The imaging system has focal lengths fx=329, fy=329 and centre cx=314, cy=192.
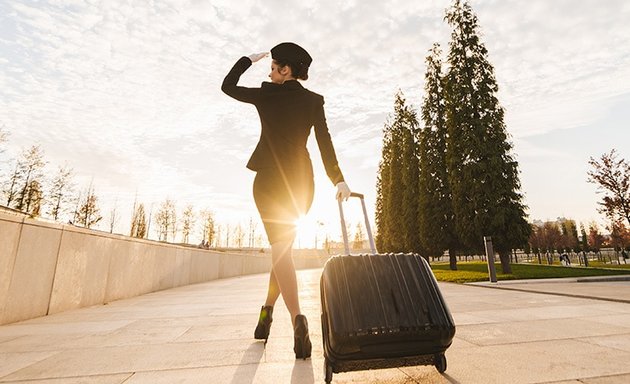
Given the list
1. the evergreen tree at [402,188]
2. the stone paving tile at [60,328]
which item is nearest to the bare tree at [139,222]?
the evergreen tree at [402,188]

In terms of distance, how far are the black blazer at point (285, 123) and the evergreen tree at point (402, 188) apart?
26247 mm

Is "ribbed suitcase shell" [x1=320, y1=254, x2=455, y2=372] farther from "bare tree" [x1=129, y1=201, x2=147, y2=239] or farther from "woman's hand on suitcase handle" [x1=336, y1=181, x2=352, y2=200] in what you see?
"bare tree" [x1=129, y1=201, x2=147, y2=239]

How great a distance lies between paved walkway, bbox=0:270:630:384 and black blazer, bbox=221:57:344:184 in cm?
141

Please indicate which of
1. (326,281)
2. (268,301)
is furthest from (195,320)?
(326,281)

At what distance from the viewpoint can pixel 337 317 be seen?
1.62 meters

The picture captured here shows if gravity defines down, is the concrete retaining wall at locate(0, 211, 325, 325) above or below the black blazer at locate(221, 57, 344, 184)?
below

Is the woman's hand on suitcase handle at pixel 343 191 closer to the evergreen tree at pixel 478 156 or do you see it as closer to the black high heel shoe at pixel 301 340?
the black high heel shoe at pixel 301 340

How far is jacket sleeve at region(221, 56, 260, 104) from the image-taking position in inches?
107

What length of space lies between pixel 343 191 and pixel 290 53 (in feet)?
4.16

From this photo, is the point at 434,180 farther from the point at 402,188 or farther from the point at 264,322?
the point at 264,322

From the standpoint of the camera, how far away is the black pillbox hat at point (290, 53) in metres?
2.73

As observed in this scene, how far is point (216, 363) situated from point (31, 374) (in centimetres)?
114

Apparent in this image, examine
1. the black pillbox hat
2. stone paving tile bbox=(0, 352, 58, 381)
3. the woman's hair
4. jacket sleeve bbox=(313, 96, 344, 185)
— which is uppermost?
the black pillbox hat

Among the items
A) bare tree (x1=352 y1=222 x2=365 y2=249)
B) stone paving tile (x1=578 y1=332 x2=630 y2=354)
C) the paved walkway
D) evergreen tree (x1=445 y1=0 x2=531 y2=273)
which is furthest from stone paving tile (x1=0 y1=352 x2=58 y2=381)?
bare tree (x1=352 y1=222 x2=365 y2=249)
